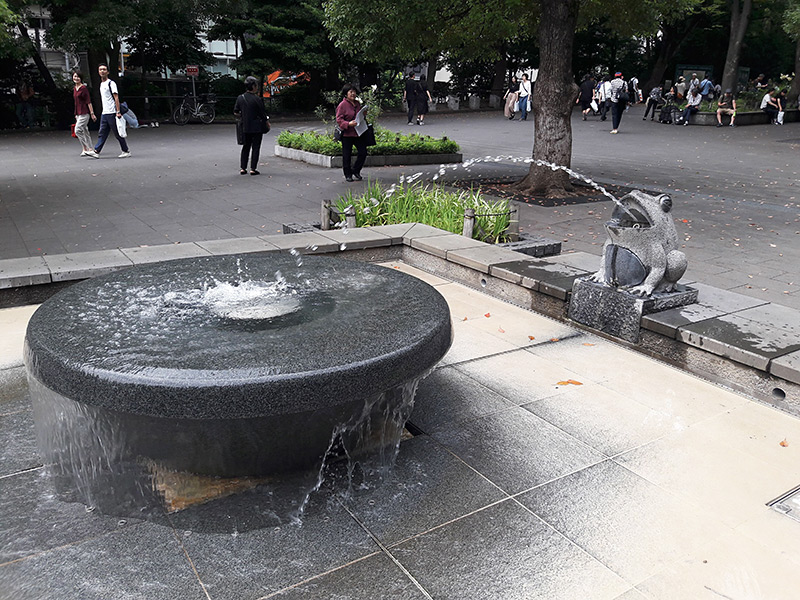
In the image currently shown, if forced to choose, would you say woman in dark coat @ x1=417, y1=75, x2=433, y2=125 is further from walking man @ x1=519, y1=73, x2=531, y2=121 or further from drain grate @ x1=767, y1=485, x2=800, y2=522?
drain grate @ x1=767, y1=485, x2=800, y2=522

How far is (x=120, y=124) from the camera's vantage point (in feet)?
49.9

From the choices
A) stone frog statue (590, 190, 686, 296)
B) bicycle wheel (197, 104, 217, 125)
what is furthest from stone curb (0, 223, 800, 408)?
bicycle wheel (197, 104, 217, 125)

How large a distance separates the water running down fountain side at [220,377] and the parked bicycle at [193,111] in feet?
75.2

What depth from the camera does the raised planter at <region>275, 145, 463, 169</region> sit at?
588 inches

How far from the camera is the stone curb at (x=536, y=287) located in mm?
4301

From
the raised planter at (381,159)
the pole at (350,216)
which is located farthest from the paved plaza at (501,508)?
the raised planter at (381,159)

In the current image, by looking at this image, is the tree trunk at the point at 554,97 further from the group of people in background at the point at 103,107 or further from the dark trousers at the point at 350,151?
the group of people in background at the point at 103,107

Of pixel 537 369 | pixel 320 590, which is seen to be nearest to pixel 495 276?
pixel 537 369

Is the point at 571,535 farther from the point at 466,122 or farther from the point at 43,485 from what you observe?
the point at 466,122

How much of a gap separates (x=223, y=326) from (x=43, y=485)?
113 centimetres

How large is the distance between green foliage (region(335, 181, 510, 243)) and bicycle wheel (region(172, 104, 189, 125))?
62.2ft

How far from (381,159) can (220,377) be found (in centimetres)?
1293

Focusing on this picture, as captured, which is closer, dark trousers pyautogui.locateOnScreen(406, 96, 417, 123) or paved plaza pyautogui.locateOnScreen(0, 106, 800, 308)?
paved plaza pyautogui.locateOnScreen(0, 106, 800, 308)

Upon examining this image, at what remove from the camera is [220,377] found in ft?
9.52
